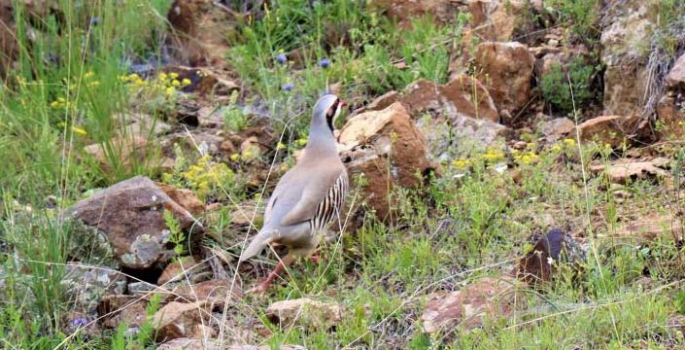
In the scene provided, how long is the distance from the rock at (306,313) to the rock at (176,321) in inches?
11.5

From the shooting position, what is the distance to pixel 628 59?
7.06 m

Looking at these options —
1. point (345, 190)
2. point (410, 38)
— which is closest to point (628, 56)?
point (410, 38)

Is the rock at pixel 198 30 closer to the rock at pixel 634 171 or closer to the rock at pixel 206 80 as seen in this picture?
the rock at pixel 206 80

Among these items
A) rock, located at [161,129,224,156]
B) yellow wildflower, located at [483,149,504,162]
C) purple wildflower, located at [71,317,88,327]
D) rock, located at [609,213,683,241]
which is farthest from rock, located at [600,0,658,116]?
purple wildflower, located at [71,317,88,327]

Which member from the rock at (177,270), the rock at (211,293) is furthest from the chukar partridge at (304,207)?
the rock at (177,270)

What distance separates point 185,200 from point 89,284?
3.03 ft

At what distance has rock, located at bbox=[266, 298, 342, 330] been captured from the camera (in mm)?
4906

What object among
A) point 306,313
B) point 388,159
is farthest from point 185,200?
point 306,313

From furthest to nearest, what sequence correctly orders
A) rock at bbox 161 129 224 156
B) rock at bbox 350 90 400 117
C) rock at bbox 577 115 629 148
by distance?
rock at bbox 161 129 224 156 < rock at bbox 350 90 400 117 < rock at bbox 577 115 629 148

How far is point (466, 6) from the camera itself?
8.26m

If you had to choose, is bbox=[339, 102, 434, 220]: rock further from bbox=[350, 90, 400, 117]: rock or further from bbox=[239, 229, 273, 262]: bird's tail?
bbox=[350, 90, 400, 117]: rock

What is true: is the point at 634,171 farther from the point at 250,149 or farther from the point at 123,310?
the point at 123,310

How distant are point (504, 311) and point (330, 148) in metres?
1.65

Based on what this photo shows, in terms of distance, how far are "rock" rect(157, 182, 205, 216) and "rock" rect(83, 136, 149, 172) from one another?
2.03ft
